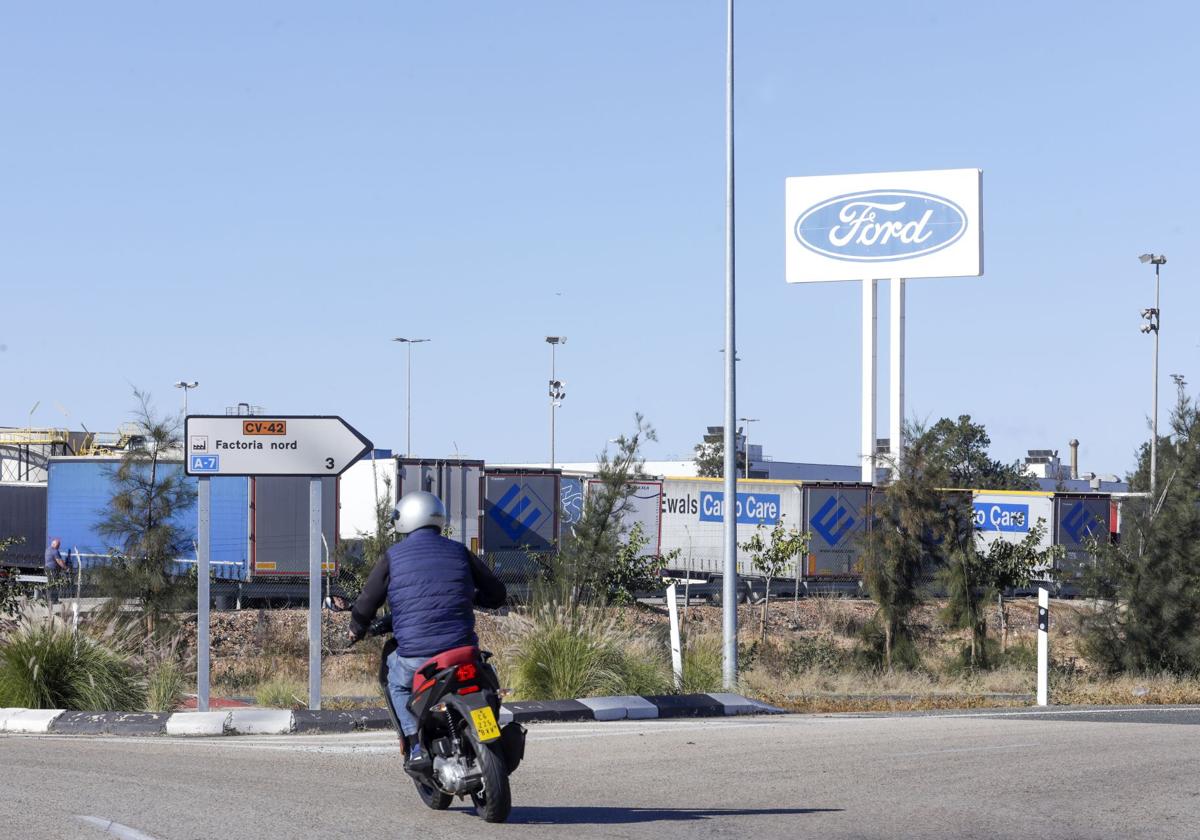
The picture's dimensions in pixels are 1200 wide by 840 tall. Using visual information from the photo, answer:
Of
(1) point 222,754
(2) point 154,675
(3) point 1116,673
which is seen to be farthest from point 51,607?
(3) point 1116,673

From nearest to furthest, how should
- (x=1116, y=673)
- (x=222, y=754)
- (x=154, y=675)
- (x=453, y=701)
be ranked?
(x=453, y=701) → (x=222, y=754) → (x=154, y=675) → (x=1116, y=673)

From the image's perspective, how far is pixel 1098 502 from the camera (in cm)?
4578

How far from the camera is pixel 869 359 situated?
4666 cm

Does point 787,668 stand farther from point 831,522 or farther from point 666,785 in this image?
point 831,522

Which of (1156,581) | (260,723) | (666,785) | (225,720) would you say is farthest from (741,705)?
(1156,581)

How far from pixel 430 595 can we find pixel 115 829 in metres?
1.92

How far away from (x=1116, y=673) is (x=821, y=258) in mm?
26262

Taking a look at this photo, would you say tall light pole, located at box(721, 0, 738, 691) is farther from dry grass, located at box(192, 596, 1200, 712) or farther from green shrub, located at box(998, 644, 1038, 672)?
green shrub, located at box(998, 644, 1038, 672)

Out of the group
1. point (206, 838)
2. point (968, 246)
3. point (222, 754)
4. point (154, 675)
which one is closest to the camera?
point (206, 838)

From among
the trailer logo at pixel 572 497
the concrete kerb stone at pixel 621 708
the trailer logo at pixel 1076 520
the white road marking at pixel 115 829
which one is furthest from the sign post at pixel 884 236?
the white road marking at pixel 115 829

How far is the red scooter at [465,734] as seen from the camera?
291 inches

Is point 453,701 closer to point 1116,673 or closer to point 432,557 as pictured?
point 432,557

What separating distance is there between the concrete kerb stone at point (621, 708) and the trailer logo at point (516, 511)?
23.2 m

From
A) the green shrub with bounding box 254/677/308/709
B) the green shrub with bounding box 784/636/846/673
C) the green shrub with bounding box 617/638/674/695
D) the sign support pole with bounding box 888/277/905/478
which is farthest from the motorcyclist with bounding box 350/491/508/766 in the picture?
the sign support pole with bounding box 888/277/905/478
